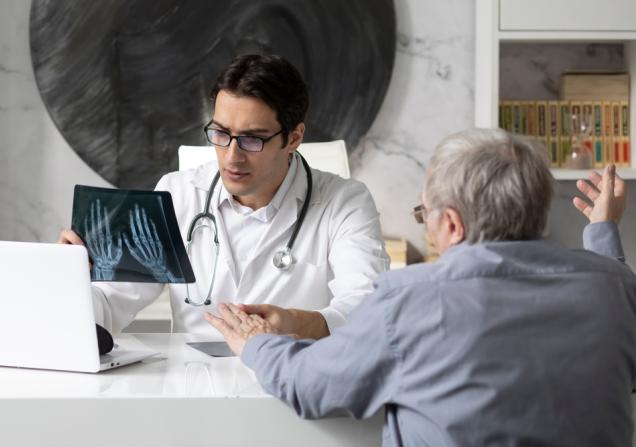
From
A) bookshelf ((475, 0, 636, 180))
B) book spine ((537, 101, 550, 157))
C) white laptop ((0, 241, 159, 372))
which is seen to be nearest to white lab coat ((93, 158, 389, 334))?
white laptop ((0, 241, 159, 372))

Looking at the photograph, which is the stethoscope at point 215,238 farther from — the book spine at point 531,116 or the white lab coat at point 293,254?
the book spine at point 531,116

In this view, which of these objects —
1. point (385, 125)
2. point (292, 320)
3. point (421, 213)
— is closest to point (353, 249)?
point (292, 320)

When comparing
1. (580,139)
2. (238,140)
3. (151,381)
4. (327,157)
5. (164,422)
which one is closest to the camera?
(164,422)

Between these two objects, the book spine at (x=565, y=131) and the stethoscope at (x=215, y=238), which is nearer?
the stethoscope at (x=215, y=238)

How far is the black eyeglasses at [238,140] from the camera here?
208cm

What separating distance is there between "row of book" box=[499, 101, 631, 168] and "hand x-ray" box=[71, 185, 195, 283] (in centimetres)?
177

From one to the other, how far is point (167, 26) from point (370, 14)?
711 mm

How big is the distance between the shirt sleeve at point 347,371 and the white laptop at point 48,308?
12.5 inches

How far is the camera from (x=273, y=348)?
1.45 m

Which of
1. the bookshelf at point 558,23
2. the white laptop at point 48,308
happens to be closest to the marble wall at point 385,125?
the bookshelf at point 558,23

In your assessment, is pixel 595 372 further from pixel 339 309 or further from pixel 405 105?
pixel 405 105

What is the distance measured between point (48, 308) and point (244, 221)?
779mm

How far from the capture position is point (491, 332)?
3.94ft

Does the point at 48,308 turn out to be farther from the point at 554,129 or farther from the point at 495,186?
the point at 554,129
